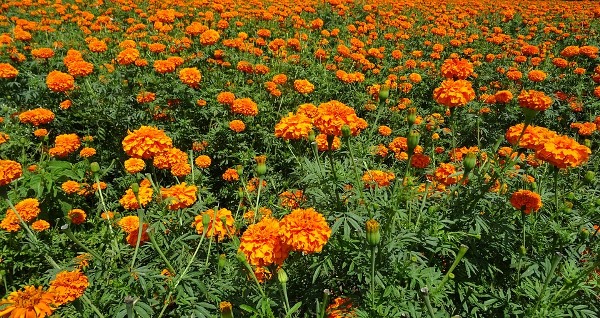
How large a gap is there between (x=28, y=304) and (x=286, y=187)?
1.79 metres

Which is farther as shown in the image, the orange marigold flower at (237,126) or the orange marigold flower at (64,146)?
the orange marigold flower at (237,126)

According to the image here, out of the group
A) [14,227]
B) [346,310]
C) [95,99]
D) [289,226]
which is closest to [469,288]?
[346,310]

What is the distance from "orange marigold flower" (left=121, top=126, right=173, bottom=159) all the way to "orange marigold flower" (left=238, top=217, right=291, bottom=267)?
766 mm

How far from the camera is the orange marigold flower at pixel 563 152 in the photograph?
1755mm

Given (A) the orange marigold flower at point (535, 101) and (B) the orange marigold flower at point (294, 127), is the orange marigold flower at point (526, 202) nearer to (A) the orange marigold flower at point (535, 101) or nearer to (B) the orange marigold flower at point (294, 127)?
(A) the orange marigold flower at point (535, 101)

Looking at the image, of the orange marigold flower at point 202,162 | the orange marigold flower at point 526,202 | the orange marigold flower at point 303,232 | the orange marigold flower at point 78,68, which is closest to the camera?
the orange marigold flower at point 303,232

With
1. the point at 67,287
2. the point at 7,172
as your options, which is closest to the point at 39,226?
the point at 7,172

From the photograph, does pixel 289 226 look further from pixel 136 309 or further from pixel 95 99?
pixel 95 99

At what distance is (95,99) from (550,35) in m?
7.44

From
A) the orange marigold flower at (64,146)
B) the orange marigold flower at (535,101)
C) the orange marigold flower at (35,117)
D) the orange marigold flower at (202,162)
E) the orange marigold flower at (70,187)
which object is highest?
the orange marigold flower at (535,101)

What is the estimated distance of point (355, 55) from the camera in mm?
4656

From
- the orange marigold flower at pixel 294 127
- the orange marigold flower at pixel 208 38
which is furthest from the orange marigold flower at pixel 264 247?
the orange marigold flower at pixel 208 38

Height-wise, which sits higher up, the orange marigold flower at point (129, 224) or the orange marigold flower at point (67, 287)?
the orange marigold flower at point (67, 287)

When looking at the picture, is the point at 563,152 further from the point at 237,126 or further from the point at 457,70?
the point at 237,126
